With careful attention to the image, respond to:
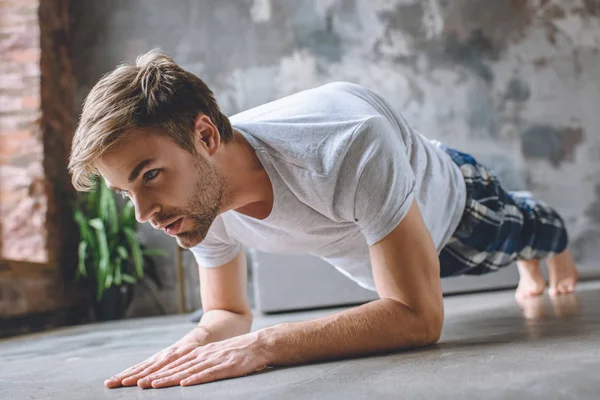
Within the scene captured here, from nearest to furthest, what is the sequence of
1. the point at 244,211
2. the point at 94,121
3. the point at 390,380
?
1. the point at 390,380
2. the point at 94,121
3. the point at 244,211

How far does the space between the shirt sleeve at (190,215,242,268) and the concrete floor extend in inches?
13.1

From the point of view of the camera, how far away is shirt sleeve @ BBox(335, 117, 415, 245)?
51.8 inches

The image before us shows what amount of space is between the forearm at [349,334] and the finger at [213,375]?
0.29ft

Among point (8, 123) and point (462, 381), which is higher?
point (8, 123)

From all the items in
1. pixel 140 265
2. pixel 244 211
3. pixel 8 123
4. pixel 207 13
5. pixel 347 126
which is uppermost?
pixel 207 13

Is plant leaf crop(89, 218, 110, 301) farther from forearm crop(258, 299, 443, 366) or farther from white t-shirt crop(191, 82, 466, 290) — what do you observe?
forearm crop(258, 299, 443, 366)

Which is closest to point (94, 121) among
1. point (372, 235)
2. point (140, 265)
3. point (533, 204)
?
point (372, 235)

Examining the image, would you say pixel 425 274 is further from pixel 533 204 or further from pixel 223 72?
pixel 223 72

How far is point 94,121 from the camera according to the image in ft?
4.27

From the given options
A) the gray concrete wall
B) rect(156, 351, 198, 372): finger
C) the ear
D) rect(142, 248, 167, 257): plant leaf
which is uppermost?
the gray concrete wall

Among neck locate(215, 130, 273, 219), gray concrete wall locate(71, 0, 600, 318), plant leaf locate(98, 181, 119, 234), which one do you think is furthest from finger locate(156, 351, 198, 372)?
gray concrete wall locate(71, 0, 600, 318)

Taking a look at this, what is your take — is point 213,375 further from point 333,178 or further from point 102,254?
point 102,254

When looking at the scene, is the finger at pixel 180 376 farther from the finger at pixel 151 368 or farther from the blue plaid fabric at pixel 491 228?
the blue plaid fabric at pixel 491 228

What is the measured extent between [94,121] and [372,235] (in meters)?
0.61
